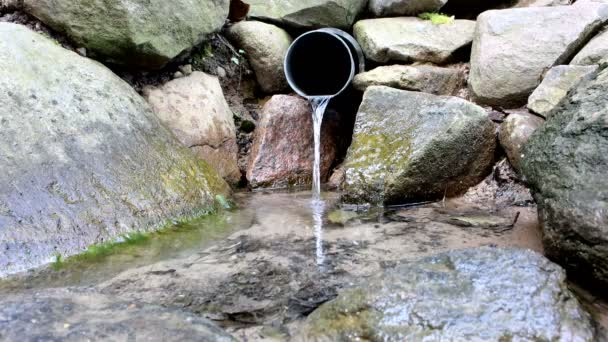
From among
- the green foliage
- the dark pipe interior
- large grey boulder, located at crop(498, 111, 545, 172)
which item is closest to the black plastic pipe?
the dark pipe interior

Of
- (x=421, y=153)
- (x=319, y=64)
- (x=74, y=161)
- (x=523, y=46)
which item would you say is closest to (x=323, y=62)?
(x=319, y=64)

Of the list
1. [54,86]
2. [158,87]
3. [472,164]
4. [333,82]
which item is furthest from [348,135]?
[54,86]

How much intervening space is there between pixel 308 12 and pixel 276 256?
135 inches

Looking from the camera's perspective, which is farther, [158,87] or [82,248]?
[158,87]

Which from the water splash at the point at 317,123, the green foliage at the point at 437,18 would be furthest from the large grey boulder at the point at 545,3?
the water splash at the point at 317,123

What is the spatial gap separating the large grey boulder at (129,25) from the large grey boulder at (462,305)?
2829 millimetres

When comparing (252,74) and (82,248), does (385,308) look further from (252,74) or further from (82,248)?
(252,74)

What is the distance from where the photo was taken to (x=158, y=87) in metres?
4.34

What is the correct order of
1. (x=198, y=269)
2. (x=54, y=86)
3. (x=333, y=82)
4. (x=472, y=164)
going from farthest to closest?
1. (x=333, y=82)
2. (x=472, y=164)
3. (x=54, y=86)
4. (x=198, y=269)

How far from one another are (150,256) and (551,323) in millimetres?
1983

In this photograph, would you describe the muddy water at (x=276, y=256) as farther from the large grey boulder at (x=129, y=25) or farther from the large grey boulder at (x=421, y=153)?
the large grey boulder at (x=129, y=25)

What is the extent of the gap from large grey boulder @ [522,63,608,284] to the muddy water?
9.4 inches

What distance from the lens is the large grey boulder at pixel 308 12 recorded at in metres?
5.31

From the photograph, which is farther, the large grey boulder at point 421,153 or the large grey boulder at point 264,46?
the large grey boulder at point 264,46
